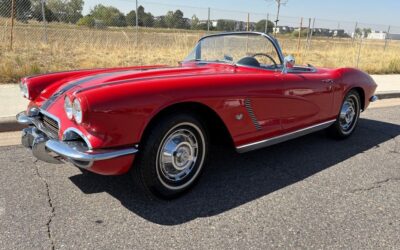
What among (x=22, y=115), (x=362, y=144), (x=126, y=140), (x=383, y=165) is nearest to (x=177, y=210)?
(x=126, y=140)

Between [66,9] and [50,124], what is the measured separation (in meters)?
11.9

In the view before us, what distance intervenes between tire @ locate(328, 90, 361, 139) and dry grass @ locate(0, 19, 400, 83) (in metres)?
6.10

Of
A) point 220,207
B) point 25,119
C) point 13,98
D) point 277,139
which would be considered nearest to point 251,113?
point 277,139

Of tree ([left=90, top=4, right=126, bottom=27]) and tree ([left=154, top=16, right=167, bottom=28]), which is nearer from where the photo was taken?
tree ([left=90, top=4, right=126, bottom=27])

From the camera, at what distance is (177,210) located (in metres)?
2.84

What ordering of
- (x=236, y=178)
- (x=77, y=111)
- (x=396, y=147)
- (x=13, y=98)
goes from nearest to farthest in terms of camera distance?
(x=77, y=111) < (x=236, y=178) < (x=396, y=147) < (x=13, y=98)

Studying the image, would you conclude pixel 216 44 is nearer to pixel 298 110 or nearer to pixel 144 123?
pixel 298 110

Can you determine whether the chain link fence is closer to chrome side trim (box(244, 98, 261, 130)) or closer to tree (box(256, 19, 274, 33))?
tree (box(256, 19, 274, 33))

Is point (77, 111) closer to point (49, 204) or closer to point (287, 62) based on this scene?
point (49, 204)

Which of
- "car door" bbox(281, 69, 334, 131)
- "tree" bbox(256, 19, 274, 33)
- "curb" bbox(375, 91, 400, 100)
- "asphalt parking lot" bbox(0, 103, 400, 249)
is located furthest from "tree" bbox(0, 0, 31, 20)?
"curb" bbox(375, 91, 400, 100)

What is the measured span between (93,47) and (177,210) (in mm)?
10491

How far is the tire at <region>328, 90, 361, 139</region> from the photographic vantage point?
4730mm

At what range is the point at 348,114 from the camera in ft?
16.0

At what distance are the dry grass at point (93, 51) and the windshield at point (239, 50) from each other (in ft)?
15.6
